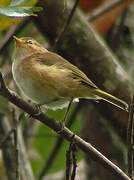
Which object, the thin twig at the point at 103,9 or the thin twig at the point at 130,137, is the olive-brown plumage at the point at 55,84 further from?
the thin twig at the point at 103,9

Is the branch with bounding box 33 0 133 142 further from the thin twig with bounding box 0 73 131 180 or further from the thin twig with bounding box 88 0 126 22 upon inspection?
the thin twig with bounding box 0 73 131 180

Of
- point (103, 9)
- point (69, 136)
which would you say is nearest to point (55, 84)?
point (69, 136)

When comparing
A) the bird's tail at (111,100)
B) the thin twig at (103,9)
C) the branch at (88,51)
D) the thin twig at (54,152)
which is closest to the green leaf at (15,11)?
the bird's tail at (111,100)

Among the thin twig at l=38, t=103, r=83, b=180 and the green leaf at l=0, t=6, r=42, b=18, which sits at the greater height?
the green leaf at l=0, t=6, r=42, b=18

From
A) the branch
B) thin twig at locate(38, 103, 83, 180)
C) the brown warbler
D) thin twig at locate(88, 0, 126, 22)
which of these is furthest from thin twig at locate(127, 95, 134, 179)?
thin twig at locate(88, 0, 126, 22)

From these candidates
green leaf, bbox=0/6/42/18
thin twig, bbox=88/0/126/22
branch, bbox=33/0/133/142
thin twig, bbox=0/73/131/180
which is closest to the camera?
green leaf, bbox=0/6/42/18

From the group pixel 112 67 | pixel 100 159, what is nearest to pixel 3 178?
pixel 112 67

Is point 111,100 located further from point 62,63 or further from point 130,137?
point 130,137
